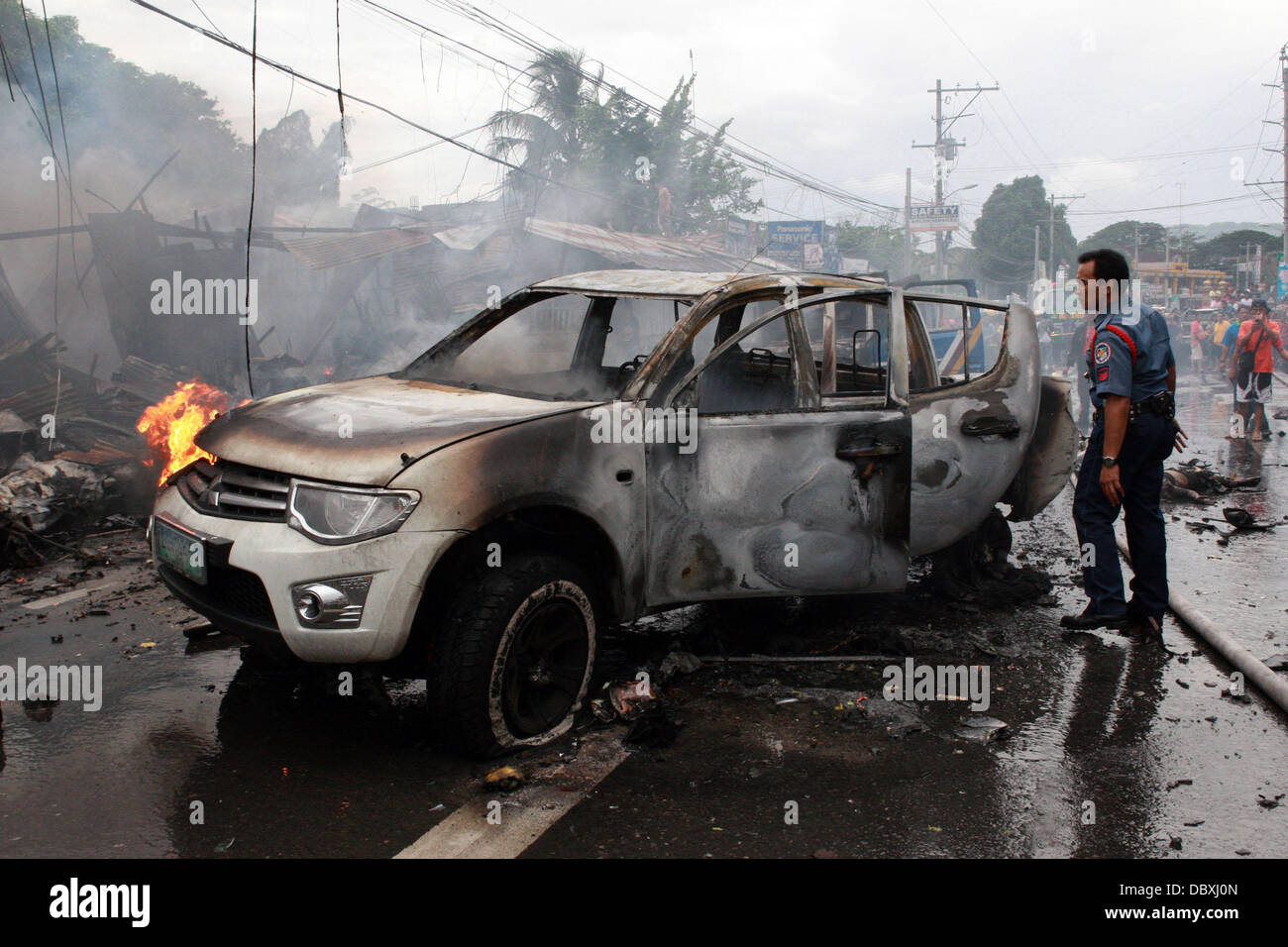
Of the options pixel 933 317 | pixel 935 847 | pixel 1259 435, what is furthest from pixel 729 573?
pixel 933 317

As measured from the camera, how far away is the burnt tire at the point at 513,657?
3467mm

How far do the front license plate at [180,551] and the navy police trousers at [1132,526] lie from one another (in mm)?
4466

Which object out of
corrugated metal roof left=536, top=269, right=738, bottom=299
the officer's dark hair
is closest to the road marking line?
corrugated metal roof left=536, top=269, right=738, bottom=299

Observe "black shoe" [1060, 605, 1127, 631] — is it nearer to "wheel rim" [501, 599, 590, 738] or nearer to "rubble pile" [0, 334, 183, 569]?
"wheel rim" [501, 599, 590, 738]

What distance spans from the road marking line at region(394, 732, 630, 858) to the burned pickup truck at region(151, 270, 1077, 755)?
219 mm

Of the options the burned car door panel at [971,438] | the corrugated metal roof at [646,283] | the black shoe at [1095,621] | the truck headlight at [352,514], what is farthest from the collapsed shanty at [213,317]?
the black shoe at [1095,621]

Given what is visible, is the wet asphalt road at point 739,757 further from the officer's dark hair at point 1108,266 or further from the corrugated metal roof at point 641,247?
the corrugated metal roof at point 641,247

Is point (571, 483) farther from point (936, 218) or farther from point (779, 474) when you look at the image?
point (936, 218)

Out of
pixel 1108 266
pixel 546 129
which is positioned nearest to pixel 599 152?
pixel 546 129

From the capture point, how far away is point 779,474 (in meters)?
4.32

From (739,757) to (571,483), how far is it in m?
1.24

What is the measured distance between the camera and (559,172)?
1049 inches
